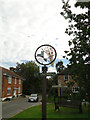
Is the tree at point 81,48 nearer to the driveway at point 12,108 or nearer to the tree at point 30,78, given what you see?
the driveway at point 12,108

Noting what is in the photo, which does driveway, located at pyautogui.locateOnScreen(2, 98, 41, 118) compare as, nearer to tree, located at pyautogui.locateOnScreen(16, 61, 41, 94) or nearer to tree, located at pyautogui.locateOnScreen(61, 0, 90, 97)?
tree, located at pyautogui.locateOnScreen(61, 0, 90, 97)

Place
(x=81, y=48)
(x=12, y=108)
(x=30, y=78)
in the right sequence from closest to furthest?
(x=81, y=48), (x=12, y=108), (x=30, y=78)

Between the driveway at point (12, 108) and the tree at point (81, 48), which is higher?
the tree at point (81, 48)

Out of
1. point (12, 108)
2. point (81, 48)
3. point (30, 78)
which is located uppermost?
point (81, 48)

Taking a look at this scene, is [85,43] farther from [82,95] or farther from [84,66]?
[82,95]

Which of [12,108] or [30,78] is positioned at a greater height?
[30,78]

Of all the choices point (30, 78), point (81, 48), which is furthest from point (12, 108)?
point (30, 78)

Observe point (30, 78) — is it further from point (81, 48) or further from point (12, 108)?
point (81, 48)

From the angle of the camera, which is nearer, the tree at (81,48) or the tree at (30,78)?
the tree at (81,48)

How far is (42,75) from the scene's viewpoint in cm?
484

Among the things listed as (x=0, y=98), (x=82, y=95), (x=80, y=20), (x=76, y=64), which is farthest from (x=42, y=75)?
(x=0, y=98)

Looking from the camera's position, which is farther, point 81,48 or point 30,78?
point 30,78

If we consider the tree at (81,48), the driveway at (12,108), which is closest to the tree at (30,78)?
the driveway at (12,108)

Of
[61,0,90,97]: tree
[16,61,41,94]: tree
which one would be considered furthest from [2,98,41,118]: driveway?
[16,61,41,94]: tree
